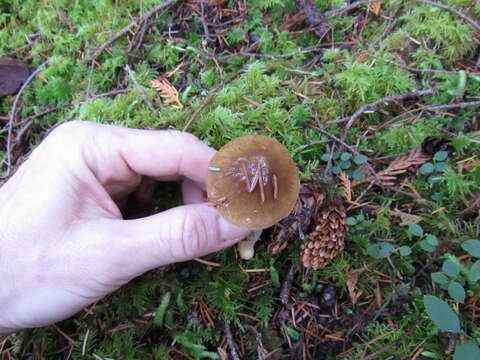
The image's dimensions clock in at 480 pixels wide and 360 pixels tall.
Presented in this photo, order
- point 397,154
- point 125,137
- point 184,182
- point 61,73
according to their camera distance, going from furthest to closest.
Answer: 1. point 61,73
2. point 184,182
3. point 397,154
4. point 125,137

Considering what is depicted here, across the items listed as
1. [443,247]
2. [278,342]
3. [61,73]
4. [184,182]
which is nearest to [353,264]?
[443,247]

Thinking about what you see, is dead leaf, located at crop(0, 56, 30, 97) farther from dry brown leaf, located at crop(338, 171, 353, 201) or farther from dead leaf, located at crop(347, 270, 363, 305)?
dead leaf, located at crop(347, 270, 363, 305)

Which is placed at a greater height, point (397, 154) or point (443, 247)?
point (397, 154)

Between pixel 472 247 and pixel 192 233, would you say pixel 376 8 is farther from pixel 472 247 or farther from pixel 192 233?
pixel 192 233

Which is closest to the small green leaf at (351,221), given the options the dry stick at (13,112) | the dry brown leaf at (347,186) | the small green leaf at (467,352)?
the dry brown leaf at (347,186)

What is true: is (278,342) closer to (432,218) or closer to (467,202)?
(432,218)

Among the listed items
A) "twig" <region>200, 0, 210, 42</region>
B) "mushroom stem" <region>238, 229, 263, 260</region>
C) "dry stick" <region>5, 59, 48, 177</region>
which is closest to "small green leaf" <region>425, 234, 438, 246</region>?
"mushroom stem" <region>238, 229, 263, 260</region>
